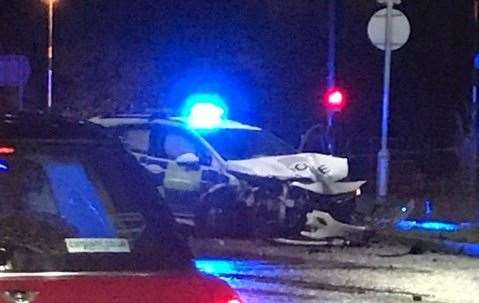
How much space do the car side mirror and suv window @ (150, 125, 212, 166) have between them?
4.1 inches

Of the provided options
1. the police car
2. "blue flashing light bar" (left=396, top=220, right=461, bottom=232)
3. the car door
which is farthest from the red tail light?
"blue flashing light bar" (left=396, top=220, right=461, bottom=232)

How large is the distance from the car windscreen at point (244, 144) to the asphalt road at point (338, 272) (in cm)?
135

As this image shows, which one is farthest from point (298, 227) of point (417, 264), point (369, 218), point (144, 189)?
point (144, 189)

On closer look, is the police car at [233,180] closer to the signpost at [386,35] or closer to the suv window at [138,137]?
the suv window at [138,137]

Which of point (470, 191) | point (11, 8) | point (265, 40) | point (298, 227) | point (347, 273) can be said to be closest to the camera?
point (347, 273)

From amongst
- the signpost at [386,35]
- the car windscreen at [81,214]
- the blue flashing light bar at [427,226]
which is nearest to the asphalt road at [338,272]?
the blue flashing light bar at [427,226]

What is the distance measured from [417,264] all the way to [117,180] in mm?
9462

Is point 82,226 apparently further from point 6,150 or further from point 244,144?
point 244,144

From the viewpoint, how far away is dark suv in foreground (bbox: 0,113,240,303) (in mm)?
3787

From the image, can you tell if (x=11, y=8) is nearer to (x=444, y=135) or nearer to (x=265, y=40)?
(x=265, y=40)

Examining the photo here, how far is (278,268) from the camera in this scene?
1277cm

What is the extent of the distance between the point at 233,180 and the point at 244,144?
3.70 feet

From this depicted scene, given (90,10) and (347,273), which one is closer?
(347,273)

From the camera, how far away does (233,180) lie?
15422 mm
